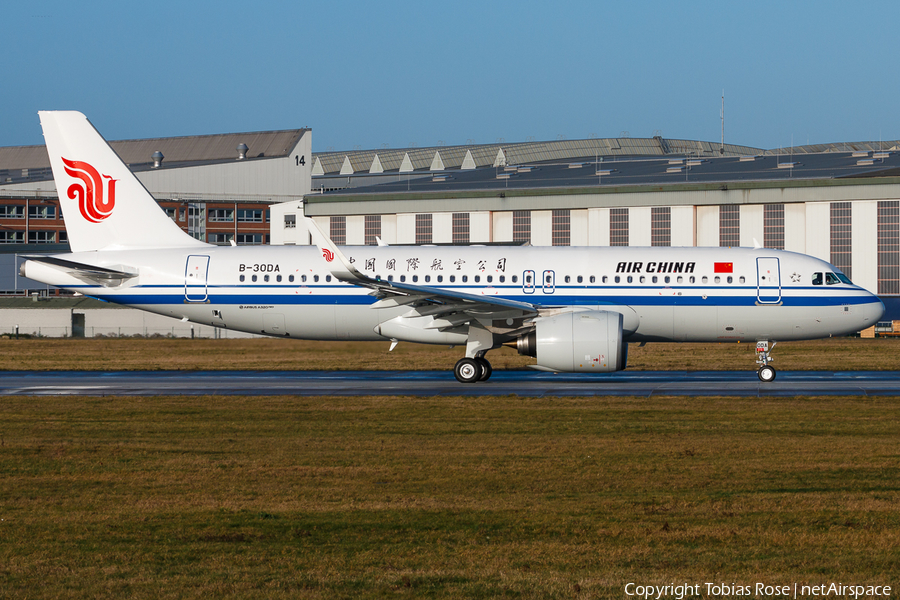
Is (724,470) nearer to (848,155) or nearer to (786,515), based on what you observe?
(786,515)

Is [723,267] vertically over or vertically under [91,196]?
under

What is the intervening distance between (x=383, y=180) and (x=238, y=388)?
3394 inches

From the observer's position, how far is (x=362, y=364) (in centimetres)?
3834

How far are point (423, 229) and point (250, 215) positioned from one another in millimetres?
44168

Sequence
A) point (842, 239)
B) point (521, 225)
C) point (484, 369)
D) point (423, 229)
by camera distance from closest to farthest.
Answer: point (484, 369)
point (842, 239)
point (521, 225)
point (423, 229)

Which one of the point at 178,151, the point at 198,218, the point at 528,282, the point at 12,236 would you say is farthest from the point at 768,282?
the point at 178,151

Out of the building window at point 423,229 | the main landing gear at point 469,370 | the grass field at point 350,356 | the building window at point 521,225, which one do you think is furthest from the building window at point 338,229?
the main landing gear at point 469,370

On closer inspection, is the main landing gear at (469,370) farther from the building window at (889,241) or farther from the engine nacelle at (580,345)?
the building window at (889,241)

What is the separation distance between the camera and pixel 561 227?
60188mm

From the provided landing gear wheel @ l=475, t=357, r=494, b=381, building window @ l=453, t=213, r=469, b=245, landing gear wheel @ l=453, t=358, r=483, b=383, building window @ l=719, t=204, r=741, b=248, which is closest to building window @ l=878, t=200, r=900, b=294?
building window @ l=719, t=204, r=741, b=248

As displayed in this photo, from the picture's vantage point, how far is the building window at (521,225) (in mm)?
60875

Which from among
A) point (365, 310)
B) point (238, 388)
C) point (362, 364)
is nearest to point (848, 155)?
point (362, 364)

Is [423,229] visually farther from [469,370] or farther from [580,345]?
[580,345]

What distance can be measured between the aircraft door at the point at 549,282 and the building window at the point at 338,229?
36570 millimetres
